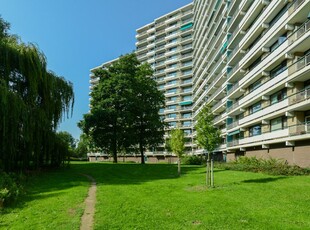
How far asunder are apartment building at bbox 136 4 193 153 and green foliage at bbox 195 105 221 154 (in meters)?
72.1

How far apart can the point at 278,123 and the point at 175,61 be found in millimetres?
68643

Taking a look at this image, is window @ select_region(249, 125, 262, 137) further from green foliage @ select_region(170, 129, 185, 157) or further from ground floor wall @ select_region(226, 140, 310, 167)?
green foliage @ select_region(170, 129, 185, 157)

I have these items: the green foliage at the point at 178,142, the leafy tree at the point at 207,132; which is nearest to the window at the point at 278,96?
the green foliage at the point at 178,142

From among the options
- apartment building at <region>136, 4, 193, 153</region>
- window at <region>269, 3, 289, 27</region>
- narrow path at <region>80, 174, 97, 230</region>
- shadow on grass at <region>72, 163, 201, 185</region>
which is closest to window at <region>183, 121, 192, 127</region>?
apartment building at <region>136, 4, 193, 153</region>

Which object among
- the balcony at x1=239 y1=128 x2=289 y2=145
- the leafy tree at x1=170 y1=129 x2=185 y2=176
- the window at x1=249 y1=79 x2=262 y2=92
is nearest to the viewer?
the leafy tree at x1=170 y1=129 x2=185 y2=176

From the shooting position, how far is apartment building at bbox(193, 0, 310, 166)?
27219mm

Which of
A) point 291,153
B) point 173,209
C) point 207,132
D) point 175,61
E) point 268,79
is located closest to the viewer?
point 173,209

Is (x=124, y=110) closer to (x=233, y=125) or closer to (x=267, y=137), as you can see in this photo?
(x=233, y=125)

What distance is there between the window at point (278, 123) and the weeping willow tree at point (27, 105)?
21.7 m

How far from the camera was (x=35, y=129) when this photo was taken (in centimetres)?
2088

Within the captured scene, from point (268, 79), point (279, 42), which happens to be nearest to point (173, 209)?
point (279, 42)

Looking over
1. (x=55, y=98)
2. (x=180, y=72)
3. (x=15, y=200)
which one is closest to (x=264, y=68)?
(x=55, y=98)

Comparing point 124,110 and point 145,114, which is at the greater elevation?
point 124,110

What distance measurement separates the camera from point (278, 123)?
3300cm
